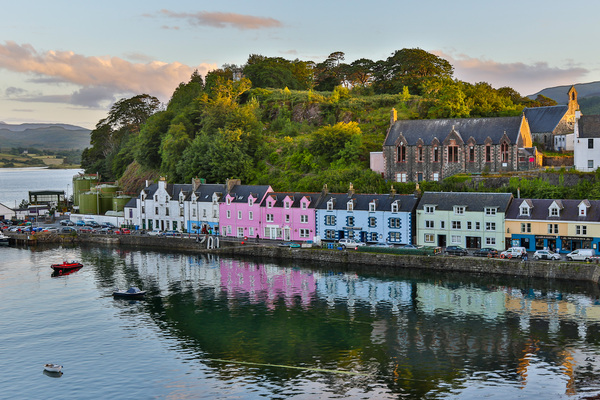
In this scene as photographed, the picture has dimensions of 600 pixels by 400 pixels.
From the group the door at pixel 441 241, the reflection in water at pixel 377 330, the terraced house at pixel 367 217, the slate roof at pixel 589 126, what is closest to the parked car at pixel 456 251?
the door at pixel 441 241

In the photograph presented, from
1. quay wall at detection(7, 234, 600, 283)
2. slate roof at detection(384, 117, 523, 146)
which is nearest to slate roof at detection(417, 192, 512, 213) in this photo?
quay wall at detection(7, 234, 600, 283)

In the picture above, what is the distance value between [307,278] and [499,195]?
75.0 ft

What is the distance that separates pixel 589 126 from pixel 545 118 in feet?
43.2

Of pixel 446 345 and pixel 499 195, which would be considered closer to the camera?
pixel 446 345

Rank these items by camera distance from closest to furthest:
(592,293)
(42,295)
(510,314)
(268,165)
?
(510,314) < (592,293) < (42,295) < (268,165)

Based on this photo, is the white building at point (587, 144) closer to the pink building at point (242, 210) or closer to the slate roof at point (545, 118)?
the slate roof at point (545, 118)

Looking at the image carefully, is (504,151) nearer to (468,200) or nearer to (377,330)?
(468,200)

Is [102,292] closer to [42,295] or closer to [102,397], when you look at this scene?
[42,295]

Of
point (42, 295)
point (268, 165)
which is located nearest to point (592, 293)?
point (42, 295)

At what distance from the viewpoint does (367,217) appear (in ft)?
230

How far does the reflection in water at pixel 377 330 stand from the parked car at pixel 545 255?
16.8 feet

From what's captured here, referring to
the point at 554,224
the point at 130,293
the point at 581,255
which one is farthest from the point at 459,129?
the point at 130,293

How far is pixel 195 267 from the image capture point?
6706 centimetres

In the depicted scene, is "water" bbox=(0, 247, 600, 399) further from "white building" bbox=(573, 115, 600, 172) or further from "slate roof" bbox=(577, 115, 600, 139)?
"slate roof" bbox=(577, 115, 600, 139)
